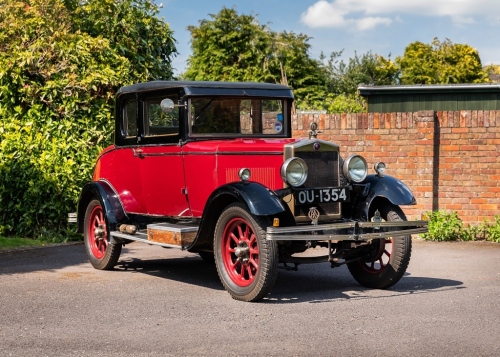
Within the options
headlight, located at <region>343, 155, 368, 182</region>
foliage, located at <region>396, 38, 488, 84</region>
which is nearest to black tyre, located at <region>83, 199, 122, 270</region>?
headlight, located at <region>343, 155, 368, 182</region>

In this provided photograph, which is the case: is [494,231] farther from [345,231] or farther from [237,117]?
[345,231]

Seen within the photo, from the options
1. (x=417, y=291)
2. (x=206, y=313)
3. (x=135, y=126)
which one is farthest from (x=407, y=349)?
(x=135, y=126)

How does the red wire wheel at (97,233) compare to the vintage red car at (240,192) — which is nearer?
the vintage red car at (240,192)

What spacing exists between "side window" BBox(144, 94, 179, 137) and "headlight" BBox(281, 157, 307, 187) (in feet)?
5.10

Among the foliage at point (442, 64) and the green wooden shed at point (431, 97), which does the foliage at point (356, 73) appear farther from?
the green wooden shed at point (431, 97)

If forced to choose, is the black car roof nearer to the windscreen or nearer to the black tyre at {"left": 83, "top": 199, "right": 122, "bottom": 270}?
the windscreen

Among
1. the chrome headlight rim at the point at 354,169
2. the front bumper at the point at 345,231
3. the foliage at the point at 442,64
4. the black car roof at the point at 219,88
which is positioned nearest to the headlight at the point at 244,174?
the front bumper at the point at 345,231

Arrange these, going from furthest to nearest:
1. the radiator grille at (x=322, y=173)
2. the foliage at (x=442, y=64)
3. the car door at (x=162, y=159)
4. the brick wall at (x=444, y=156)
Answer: the foliage at (x=442, y=64) < the brick wall at (x=444, y=156) < the car door at (x=162, y=159) < the radiator grille at (x=322, y=173)

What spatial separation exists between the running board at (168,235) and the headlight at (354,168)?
156 cm

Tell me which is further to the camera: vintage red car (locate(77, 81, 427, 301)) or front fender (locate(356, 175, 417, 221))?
front fender (locate(356, 175, 417, 221))

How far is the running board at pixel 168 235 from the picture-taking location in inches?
317

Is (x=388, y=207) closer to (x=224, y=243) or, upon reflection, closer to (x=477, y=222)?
(x=224, y=243)

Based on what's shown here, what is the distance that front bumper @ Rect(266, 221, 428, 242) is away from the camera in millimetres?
7160

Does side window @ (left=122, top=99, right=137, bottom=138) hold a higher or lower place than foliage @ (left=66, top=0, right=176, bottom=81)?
lower
